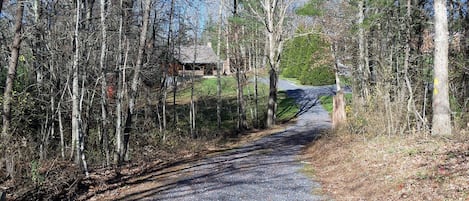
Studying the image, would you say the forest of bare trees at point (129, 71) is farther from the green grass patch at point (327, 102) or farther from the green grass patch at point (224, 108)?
the green grass patch at point (327, 102)

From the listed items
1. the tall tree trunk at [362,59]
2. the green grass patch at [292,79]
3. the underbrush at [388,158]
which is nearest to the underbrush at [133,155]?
the underbrush at [388,158]

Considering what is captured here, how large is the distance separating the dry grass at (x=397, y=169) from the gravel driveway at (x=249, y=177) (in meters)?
0.69

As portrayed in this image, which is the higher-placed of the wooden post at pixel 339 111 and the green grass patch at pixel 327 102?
the wooden post at pixel 339 111

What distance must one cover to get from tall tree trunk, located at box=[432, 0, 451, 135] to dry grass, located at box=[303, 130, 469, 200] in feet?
2.14

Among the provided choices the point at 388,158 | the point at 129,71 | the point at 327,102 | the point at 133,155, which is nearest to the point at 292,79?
the point at 327,102

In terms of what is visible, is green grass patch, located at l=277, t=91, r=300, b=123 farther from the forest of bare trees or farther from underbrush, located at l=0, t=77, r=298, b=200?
the forest of bare trees

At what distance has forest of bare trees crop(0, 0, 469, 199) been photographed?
11.1 m

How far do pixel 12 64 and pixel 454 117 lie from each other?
41.1ft

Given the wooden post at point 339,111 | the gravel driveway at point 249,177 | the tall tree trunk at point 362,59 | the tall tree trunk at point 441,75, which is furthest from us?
the wooden post at point 339,111

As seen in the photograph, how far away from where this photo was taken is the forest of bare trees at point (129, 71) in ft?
36.4

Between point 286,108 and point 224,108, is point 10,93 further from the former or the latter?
point 286,108

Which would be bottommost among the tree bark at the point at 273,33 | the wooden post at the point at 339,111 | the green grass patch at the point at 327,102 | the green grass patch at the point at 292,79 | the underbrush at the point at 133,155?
the underbrush at the point at 133,155

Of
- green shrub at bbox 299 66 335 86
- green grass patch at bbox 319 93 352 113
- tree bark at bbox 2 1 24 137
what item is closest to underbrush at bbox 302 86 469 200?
tree bark at bbox 2 1 24 137

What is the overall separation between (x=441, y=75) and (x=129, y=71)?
12052 millimetres
